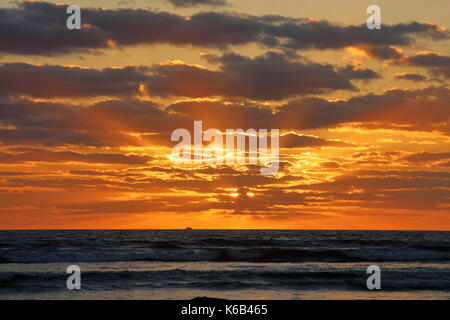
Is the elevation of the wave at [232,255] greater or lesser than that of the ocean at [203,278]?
greater

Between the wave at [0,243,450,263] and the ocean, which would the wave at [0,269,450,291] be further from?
the wave at [0,243,450,263]

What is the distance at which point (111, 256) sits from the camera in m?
50.0

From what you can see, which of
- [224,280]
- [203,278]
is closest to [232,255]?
[203,278]

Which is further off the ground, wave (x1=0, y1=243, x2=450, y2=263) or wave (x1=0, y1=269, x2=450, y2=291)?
wave (x1=0, y1=243, x2=450, y2=263)
